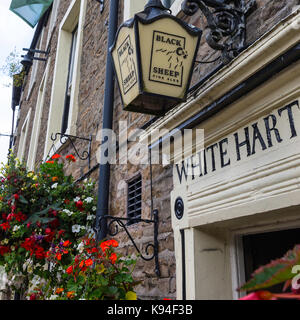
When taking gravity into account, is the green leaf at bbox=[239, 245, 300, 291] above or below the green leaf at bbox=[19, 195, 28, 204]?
below

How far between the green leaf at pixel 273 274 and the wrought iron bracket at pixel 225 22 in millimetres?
1838

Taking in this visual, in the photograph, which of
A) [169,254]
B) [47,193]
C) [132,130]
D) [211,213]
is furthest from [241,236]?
[47,193]

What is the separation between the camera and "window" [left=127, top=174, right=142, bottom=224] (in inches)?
130

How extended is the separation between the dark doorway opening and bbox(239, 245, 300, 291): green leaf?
5.16 feet

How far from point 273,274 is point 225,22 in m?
2.10

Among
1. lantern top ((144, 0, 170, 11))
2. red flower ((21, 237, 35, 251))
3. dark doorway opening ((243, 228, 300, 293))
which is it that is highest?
lantern top ((144, 0, 170, 11))

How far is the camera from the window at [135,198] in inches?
130

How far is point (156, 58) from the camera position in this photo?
1.99 meters

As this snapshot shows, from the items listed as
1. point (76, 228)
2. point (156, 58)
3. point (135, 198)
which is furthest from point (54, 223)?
point (156, 58)

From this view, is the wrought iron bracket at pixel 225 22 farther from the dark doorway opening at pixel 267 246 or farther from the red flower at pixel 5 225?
the red flower at pixel 5 225

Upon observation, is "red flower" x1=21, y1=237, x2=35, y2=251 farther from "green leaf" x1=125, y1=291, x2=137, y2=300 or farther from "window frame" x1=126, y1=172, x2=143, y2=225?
"green leaf" x1=125, y1=291, x2=137, y2=300

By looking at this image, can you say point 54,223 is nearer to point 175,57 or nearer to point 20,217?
point 20,217

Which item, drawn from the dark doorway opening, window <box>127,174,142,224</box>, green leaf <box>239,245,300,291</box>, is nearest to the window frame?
window <box>127,174,142,224</box>

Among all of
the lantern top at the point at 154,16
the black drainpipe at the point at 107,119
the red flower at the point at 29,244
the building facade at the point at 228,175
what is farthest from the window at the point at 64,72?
the lantern top at the point at 154,16
